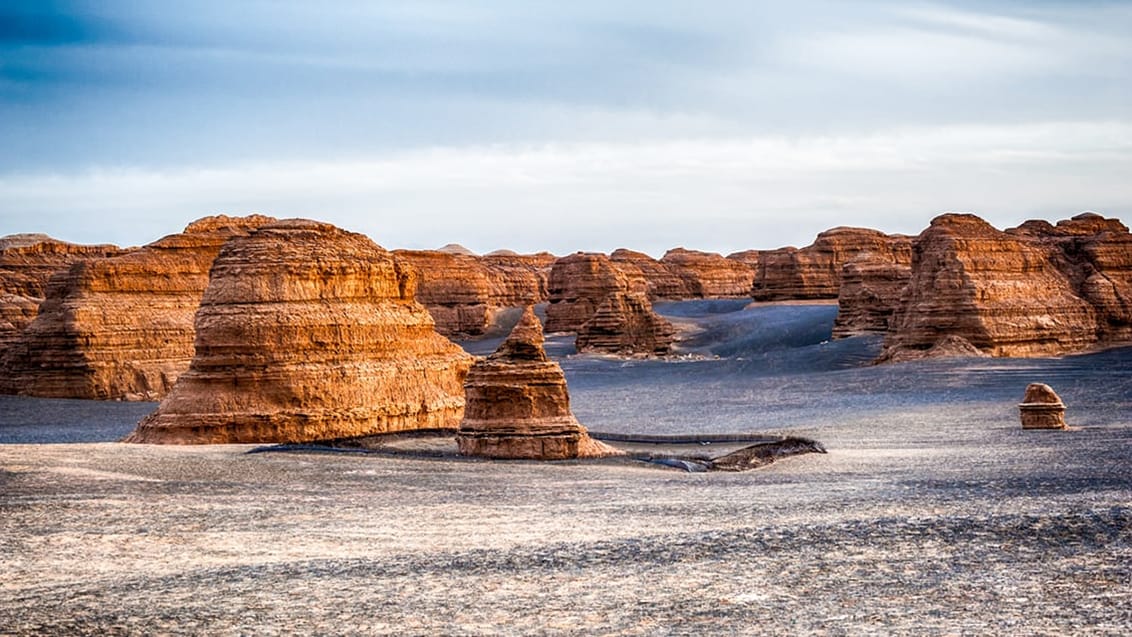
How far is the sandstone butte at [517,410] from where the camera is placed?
75.5 ft

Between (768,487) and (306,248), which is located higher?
(306,248)

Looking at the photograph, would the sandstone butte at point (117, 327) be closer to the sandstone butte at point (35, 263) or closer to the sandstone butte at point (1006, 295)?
the sandstone butte at point (35, 263)

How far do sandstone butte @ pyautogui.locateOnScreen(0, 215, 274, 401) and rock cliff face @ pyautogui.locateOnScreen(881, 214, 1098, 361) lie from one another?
2358 centimetres

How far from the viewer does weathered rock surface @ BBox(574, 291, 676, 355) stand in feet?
236

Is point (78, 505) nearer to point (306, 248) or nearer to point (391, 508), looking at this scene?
point (391, 508)

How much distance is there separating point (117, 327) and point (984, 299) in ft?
93.3

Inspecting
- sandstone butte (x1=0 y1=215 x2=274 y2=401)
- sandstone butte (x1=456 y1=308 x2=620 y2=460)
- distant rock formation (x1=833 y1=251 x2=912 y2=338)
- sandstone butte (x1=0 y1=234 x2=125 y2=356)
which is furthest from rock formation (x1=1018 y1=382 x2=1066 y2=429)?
sandstone butte (x1=0 y1=234 x2=125 y2=356)

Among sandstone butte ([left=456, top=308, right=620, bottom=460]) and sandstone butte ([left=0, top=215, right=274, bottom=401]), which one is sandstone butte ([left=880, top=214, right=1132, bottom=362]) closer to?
sandstone butte ([left=0, top=215, right=274, bottom=401])

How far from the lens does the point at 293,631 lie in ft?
32.1

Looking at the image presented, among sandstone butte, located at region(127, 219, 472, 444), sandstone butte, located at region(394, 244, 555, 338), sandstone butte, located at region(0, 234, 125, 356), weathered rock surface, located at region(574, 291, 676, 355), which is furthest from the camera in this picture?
sandstone butte, located at region(394, 244, 555, 338)

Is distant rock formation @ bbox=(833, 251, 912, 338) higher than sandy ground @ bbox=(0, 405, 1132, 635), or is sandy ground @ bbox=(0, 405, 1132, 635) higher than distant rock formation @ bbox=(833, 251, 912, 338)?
distant rock formation @ bbox=(833, 251, 912, 338)

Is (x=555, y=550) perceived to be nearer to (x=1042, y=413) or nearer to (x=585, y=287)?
(x=1042, y=413)

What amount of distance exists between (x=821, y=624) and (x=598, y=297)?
74.9m

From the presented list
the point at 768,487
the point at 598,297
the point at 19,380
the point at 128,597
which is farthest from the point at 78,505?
the point at 598,297
